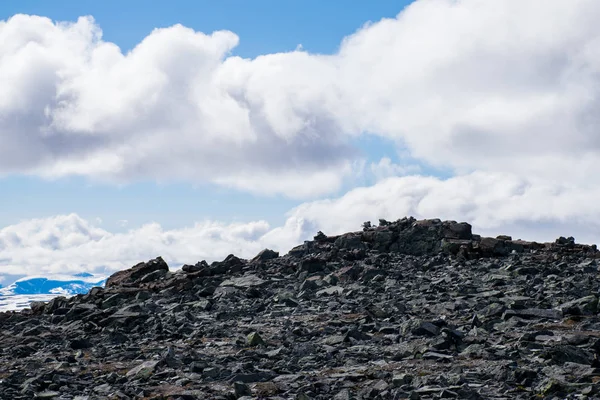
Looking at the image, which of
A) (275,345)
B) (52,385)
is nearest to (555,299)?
(275,345)

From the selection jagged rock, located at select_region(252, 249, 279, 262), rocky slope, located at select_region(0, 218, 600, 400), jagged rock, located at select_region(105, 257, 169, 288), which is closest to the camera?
rocky slope, located at select_region(0, 218, 600, 400)

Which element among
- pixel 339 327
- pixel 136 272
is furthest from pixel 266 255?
pixel 339 327

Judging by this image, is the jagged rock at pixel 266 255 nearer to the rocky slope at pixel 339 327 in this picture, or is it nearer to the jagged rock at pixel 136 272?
the rocky slope at pixel 339 327

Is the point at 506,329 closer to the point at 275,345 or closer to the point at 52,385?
the point at 275,345

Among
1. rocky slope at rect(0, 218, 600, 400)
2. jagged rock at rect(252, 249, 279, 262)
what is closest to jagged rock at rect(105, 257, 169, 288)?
rocky slope at rect(0, 218, 600, 400)

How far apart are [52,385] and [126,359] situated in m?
3.23

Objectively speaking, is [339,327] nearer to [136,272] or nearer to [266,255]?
[266,255]

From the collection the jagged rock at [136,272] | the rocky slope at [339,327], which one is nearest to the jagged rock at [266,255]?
the rocky slope at [339,327]

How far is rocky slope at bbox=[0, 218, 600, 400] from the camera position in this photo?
44.2 feet

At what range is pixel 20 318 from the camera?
2855cm

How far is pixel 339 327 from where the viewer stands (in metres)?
19.6

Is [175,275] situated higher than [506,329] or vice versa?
[175,275]

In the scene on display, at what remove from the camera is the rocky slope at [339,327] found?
13.5 m

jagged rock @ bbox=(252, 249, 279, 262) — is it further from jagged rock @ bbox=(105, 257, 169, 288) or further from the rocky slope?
jagged rock @ bbox=(105, 257, 169, 288)
